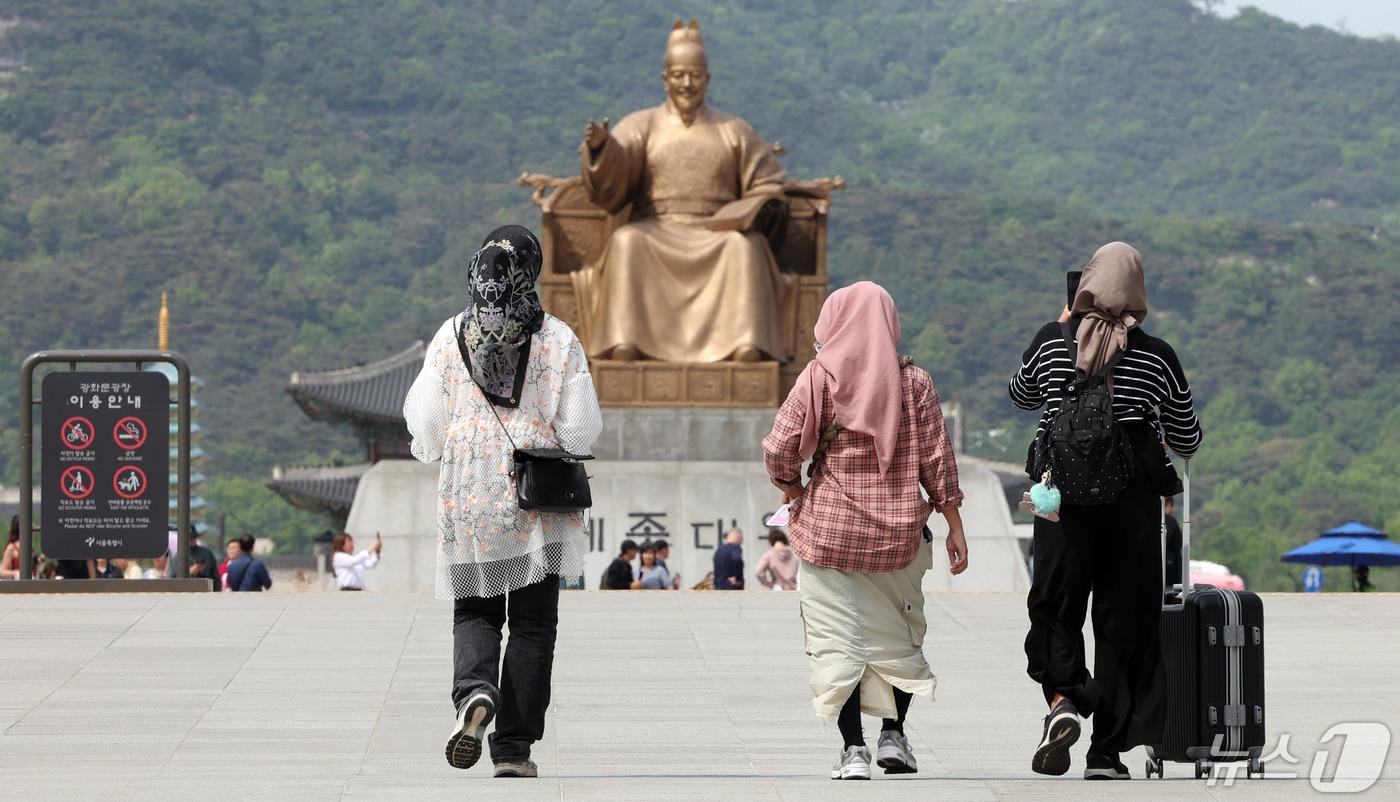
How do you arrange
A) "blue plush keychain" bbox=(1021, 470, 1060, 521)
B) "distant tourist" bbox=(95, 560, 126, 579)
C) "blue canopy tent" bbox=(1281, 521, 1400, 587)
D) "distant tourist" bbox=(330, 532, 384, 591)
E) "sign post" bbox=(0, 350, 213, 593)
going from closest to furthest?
"blue plush keychain" bbox=(1021, 470, 1060, 521) → "sign post" bbox=(0, 350, 213, 593) → "distant tourist" bbox=(95, 560, 126, 579) → "distant tourist" bbox=(330, 532, 384, 591) → "blue canopy tent" bbox=(1281, 521, 1400, 587)

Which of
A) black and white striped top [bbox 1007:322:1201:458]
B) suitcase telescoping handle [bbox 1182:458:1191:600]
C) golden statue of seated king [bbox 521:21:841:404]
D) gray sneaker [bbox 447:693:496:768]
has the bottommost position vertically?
gray sneaker [bbox 447:693:496:768]

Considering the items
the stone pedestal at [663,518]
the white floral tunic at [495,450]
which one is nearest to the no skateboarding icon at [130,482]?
the stone pedestal at [663,518]

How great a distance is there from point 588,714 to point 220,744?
3.46ft

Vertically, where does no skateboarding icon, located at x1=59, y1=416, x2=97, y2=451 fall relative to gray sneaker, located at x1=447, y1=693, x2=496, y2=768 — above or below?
above

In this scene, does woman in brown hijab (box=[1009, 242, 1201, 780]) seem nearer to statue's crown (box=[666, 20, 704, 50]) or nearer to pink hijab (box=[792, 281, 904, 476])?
pink hijab (box=[792, 281, 904, 476])

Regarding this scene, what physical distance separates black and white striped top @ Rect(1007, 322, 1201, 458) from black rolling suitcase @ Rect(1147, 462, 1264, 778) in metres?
0.12

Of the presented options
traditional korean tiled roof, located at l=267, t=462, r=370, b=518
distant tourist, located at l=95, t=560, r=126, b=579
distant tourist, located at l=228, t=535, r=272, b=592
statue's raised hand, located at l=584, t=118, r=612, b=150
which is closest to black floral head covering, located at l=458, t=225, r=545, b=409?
distant tourist, located at l=228, t=535, r=272, b=592

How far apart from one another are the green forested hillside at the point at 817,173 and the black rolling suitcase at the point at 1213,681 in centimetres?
3904

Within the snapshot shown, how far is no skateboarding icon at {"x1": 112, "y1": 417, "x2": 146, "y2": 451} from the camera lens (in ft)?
30.9

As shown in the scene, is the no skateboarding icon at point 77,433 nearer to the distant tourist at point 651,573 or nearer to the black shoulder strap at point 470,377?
the distant tourist at point 651,573

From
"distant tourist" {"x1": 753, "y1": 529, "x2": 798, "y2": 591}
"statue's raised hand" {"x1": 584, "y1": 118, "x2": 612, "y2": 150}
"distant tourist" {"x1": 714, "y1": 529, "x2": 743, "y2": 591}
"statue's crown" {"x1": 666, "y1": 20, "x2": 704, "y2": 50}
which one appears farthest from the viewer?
"statue's crown" {"x1": 666, "y1": 20, "x2": 704, "y2": 50}

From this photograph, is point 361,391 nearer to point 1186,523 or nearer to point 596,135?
point 596,135

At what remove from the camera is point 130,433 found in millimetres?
9422

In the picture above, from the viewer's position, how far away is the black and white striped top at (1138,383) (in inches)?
194
